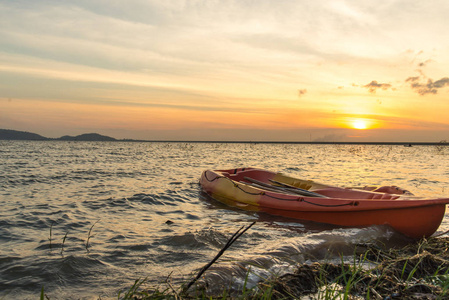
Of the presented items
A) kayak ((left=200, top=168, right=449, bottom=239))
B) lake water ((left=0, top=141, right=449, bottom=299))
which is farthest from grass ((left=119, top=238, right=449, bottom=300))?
kayak ((left=200, top=168, right=449, bottom=239))

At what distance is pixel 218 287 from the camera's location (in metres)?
3.21

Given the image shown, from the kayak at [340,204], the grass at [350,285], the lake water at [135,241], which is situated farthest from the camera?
the kayak at [340,204]

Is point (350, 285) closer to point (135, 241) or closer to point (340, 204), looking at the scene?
point (135, 241)

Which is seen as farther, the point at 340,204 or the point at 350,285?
the point at 340,204

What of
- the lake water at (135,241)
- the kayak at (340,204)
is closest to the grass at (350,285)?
the lake water at (135,241)

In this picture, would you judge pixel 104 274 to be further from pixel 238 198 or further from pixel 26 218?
pixel 238 198

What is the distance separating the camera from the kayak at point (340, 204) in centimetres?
537

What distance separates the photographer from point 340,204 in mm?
6297

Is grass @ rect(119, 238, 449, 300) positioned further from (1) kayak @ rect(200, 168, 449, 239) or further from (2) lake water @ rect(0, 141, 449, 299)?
(1) kayak @ rect(200, 168, 449, 239)

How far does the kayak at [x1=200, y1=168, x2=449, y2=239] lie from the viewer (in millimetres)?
5371

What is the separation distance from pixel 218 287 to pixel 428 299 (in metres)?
1.80

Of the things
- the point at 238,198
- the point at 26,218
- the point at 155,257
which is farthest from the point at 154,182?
the point at 155,257

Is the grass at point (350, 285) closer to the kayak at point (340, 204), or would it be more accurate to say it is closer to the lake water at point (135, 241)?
the lake water at point (135, 241)

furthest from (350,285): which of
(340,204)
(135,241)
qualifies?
(340,204)
